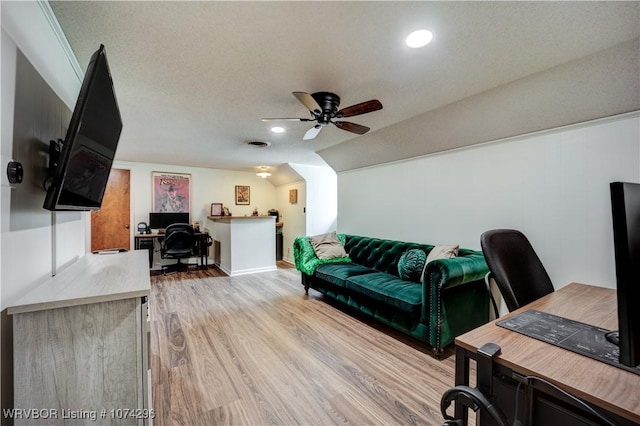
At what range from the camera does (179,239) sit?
16.7 feet

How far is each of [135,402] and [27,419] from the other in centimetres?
34

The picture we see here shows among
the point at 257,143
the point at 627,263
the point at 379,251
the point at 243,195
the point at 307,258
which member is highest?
the point at 257,143

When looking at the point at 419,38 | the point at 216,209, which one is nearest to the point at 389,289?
the point at 419,38

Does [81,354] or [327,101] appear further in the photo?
[327,101]

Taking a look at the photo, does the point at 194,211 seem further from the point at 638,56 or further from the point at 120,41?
the point at 638,56

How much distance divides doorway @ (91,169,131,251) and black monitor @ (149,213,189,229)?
0.45 metres

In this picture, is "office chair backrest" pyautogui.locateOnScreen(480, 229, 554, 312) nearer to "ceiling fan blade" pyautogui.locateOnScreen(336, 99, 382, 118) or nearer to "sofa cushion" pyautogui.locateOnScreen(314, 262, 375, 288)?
"ceiling fan blade" pyautogui.locateOnScreen(336, 99, 382, 118)

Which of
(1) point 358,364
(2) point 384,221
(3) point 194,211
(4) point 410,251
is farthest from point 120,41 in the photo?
(3) point 194,211

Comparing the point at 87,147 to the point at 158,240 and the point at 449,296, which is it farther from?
the point at 158,240

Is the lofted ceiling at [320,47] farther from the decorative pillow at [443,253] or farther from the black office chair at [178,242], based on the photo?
the black office chair at [178,242]

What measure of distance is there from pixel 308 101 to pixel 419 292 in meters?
1.99

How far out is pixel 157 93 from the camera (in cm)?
234

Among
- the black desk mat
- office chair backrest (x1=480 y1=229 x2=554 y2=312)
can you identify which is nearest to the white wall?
office chair backrest (x1=480 y1=229 x2=554 y2=312)

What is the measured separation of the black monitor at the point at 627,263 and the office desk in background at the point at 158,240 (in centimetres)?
573
